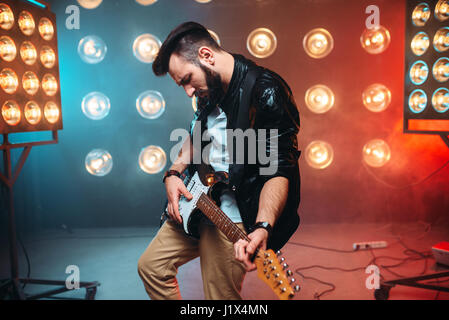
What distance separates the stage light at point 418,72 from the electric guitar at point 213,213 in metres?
1.81

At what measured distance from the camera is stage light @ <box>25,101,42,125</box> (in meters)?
2.21

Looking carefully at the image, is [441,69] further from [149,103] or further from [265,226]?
[149,103]

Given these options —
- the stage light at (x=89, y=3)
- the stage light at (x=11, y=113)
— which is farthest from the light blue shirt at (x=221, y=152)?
the stage light at (x=89, y=3)

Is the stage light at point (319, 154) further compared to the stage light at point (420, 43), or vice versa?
the stage light at point (319, 154)

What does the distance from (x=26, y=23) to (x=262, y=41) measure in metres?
1.93

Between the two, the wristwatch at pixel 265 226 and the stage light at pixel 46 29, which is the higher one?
the stage light at pixel 46 29

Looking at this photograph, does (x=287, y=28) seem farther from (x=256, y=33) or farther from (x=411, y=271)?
(x=411, y=271)

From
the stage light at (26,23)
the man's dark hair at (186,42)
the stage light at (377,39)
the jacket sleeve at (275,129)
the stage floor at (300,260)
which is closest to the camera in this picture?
the jacket sleeve at (275,129)

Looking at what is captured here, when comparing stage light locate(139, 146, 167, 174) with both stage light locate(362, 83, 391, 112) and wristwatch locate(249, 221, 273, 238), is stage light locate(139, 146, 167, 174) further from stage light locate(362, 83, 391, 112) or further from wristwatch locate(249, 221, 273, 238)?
wristwatch locate(249, 221, 273, 238)

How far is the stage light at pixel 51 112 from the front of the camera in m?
2.39

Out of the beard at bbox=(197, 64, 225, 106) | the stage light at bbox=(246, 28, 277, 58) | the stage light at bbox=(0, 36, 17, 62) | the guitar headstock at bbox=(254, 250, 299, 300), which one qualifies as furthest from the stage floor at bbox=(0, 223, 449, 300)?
the stage light at bbox=(246, 28, 277, 58)

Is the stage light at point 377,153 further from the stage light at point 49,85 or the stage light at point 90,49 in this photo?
the stage light at point 49,85

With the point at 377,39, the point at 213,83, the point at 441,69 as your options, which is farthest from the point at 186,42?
the point at 377,39
